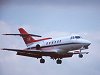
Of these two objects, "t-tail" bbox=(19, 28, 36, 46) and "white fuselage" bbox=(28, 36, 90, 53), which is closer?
"white fuselage" bbox=(28, 36, 90, 53)

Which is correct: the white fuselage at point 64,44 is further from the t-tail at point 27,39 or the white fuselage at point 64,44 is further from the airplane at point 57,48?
the t-tail at point 27,39

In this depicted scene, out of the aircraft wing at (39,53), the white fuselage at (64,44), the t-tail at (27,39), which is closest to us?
the white fuselage at (64,44)

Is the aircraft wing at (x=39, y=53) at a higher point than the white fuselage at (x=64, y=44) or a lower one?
lower

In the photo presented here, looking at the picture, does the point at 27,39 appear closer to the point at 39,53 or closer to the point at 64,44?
the point at 39,53

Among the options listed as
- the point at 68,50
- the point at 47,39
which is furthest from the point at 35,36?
the point at 68,50

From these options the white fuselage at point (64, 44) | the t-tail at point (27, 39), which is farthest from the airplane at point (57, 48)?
the t-tail at point (27, 39)

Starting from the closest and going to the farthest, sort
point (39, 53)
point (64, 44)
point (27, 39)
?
point (64, 44)
point (39, 53)
point (27, 39)

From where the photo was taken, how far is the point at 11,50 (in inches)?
3826

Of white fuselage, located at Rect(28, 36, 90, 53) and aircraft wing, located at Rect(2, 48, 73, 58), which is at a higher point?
white fuselage, located at Rect(28, 36, 90, 53)

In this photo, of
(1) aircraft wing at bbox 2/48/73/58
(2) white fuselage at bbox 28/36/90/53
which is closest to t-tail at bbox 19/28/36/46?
(2) white fuselage at bbox 28/36/90/53

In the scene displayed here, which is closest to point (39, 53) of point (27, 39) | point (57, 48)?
point (57, 48)

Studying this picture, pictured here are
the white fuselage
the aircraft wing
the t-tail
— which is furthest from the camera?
the t-tail

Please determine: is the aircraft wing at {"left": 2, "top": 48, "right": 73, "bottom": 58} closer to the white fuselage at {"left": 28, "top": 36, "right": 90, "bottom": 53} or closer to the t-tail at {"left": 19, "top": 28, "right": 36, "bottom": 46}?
the white fuselage at {"left": 28, "top": 36, "right": 90, "bottom": 53}

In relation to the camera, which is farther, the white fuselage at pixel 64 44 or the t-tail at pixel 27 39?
the t-tail at pixel 27 39
